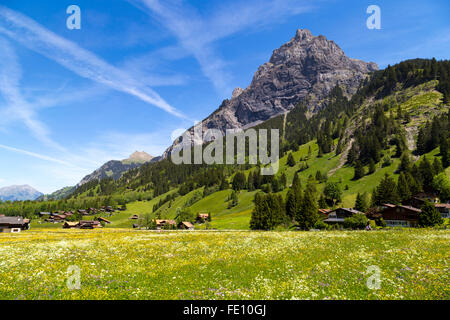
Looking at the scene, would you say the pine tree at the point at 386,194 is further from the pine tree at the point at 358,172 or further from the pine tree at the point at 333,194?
the pine tree at the point at 358,172

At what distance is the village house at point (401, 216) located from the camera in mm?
75062

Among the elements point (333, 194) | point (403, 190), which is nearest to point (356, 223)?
point (403, 190)

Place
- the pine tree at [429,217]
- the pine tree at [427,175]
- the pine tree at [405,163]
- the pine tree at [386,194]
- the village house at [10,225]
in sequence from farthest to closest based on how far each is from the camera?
the pine tree at [405,163]
the pine tree at [427,175]
the village house at [10,225]
the pine tree at [386,194]
the pine tree at [429,217]

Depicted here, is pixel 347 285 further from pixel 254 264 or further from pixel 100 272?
pixel 100 272

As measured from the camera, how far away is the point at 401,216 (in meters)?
78.7

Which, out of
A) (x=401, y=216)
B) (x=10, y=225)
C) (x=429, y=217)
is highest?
(x=429, y=217)

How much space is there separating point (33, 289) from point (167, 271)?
7.49 meters

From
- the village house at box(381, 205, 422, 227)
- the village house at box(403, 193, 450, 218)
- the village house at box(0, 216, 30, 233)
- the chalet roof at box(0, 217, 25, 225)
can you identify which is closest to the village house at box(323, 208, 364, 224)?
the village house at box(381, 205, 422, 227)

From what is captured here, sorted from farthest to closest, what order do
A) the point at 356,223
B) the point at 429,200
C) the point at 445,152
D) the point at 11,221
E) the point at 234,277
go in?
the point at 445,152 < the point at 11,221 < the point at 429,200 < the point at 356,223 < the point at 234,277

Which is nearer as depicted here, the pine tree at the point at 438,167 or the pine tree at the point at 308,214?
the pine tree at the point at 308,214

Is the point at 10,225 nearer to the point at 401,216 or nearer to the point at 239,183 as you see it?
the point at 239,183

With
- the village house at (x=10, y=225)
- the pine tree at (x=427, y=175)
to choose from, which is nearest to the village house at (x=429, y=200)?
the pine tree at (x=427, y=175)

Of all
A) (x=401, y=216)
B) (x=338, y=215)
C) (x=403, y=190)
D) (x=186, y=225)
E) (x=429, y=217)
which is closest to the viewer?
(x=429, y=217)

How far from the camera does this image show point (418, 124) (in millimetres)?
158500
